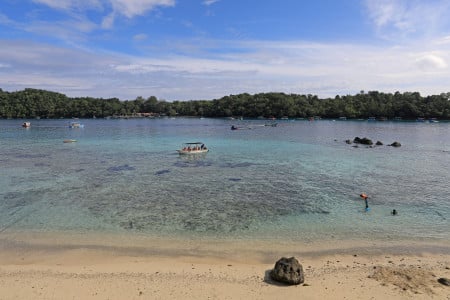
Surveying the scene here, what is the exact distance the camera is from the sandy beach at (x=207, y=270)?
1232 cm

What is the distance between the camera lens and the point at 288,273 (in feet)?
42.4

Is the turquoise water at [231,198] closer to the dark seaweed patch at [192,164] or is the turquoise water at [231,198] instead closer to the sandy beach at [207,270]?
the dark seaweed patch at [192,164]

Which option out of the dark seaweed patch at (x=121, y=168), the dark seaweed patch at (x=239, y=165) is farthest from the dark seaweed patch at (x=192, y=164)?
the dark seaweed patch at (x=121, y=168)

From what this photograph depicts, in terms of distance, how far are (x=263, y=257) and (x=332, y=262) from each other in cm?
306

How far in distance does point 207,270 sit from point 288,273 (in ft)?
11.3

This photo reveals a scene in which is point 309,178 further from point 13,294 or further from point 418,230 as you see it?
point 13,294

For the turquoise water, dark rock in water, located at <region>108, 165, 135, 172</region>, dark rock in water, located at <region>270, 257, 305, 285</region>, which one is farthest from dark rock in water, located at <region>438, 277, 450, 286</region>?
dark rock in water, located at <region>108, 165, 135, 172</region>

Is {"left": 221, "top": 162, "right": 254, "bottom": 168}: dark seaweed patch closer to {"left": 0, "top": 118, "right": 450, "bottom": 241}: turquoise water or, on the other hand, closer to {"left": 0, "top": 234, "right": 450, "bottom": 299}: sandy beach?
{"left": 0, "top": 118, "right": 450, "bottom": 241}: turquoise water

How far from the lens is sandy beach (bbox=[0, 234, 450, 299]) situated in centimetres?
1232

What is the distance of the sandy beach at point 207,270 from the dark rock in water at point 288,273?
0.80 feet

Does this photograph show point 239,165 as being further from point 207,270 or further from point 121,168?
point 207,270

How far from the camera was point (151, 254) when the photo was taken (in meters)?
16.5

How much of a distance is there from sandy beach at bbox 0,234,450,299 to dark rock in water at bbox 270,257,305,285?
9.6 inches

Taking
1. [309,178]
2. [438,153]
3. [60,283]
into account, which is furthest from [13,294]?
[438,153]
